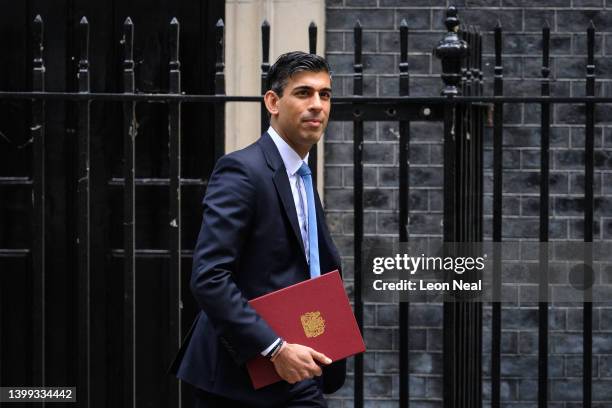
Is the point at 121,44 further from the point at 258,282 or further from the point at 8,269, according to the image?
the point at 258,282

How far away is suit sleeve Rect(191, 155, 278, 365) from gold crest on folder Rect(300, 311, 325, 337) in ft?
0.46

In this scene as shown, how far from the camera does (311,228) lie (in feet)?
11.5

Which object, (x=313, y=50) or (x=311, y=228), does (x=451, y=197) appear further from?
(x=311, y=228)

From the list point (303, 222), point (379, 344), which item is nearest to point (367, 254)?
point (303, 222)

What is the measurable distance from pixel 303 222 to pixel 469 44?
138cm

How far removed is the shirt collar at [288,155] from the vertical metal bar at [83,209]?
1.07 metres

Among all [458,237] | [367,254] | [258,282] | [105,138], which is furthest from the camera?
[105,138]

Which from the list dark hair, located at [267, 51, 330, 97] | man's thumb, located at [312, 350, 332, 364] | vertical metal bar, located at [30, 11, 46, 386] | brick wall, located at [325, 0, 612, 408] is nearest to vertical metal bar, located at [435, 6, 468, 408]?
dark hair, located at [267, 51, 330, 97]

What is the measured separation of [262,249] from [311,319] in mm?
243

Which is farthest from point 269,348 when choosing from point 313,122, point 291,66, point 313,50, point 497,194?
point 497,194

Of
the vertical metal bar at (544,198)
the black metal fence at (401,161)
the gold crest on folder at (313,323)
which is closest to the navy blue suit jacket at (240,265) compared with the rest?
the gold crest on folder at (313,323)

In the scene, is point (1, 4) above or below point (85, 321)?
above

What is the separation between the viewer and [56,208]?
6.09 m

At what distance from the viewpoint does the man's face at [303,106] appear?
3418 mm
